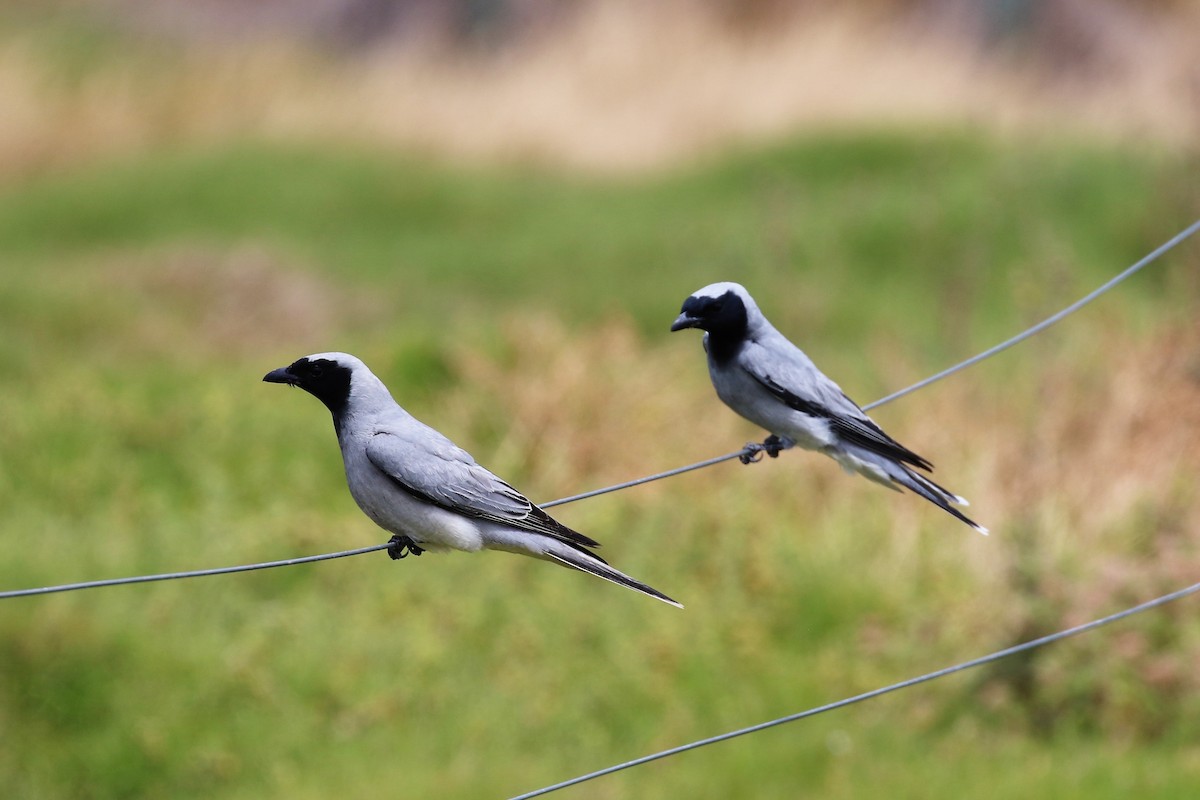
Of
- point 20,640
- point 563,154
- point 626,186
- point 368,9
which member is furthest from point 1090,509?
point 368,9

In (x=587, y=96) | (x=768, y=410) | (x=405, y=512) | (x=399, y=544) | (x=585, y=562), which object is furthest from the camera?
(x=587, y=96)

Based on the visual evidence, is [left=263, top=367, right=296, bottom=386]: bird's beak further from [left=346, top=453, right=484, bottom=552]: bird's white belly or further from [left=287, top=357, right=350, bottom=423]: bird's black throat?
[left=346, top=453, right=484, bottom=552]: bird's white belly

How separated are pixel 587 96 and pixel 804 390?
58.4ft

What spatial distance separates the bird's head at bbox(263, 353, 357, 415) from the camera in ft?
15.6

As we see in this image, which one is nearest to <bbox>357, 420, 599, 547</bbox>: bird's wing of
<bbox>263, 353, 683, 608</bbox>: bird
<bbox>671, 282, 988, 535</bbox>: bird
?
<bbox>263, 353, 683, 608</bbox>: bird

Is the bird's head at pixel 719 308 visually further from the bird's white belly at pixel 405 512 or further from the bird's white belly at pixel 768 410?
the bird's white belly at pixel 405 512

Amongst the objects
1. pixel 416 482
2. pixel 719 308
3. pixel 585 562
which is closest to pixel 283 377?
pixel 416 482

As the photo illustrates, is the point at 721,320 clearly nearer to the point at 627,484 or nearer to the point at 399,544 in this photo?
the point at 627,484

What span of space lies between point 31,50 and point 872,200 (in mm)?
12860

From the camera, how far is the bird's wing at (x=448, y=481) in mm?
4711

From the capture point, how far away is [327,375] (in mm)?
4805

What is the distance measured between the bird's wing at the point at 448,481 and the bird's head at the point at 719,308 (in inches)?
38.8

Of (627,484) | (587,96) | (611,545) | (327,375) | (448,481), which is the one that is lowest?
(448,481)

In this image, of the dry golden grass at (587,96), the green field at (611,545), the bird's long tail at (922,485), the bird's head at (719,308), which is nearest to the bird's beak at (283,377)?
the bird's head at (719,308)
